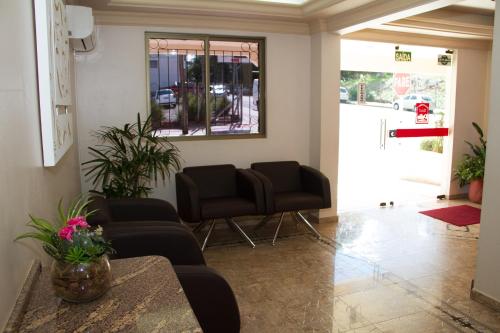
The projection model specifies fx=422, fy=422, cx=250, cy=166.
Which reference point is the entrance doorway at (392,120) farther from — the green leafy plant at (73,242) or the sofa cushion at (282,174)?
the green leafy plant at (73,242)

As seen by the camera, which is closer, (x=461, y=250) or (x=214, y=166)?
(x=461, y=250)

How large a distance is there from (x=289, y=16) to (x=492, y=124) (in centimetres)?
257

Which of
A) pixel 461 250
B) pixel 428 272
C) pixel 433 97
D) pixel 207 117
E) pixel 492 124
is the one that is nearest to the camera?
pixel 492 124

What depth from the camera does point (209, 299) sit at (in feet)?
6.98

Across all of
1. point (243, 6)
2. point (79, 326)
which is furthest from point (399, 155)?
point (79, 326)

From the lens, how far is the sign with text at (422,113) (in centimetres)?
671

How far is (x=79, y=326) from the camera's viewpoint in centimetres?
130

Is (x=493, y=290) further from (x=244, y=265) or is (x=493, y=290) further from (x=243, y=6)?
(x=243, y=6)

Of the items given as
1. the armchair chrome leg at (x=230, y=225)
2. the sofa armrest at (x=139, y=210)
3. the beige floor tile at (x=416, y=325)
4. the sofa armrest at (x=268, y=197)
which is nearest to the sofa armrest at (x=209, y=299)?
the beige floor tile at (x=416, y=325)

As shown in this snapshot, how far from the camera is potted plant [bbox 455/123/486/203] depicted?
619 centimetres

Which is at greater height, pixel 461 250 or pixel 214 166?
pixel 214 166

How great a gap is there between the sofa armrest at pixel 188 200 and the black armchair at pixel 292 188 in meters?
0.74

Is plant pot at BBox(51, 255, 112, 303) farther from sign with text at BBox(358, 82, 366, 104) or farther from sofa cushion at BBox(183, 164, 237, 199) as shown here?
sign with text at BBox(358, 82, 366, 104)

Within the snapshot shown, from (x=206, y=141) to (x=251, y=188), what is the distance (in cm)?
93
